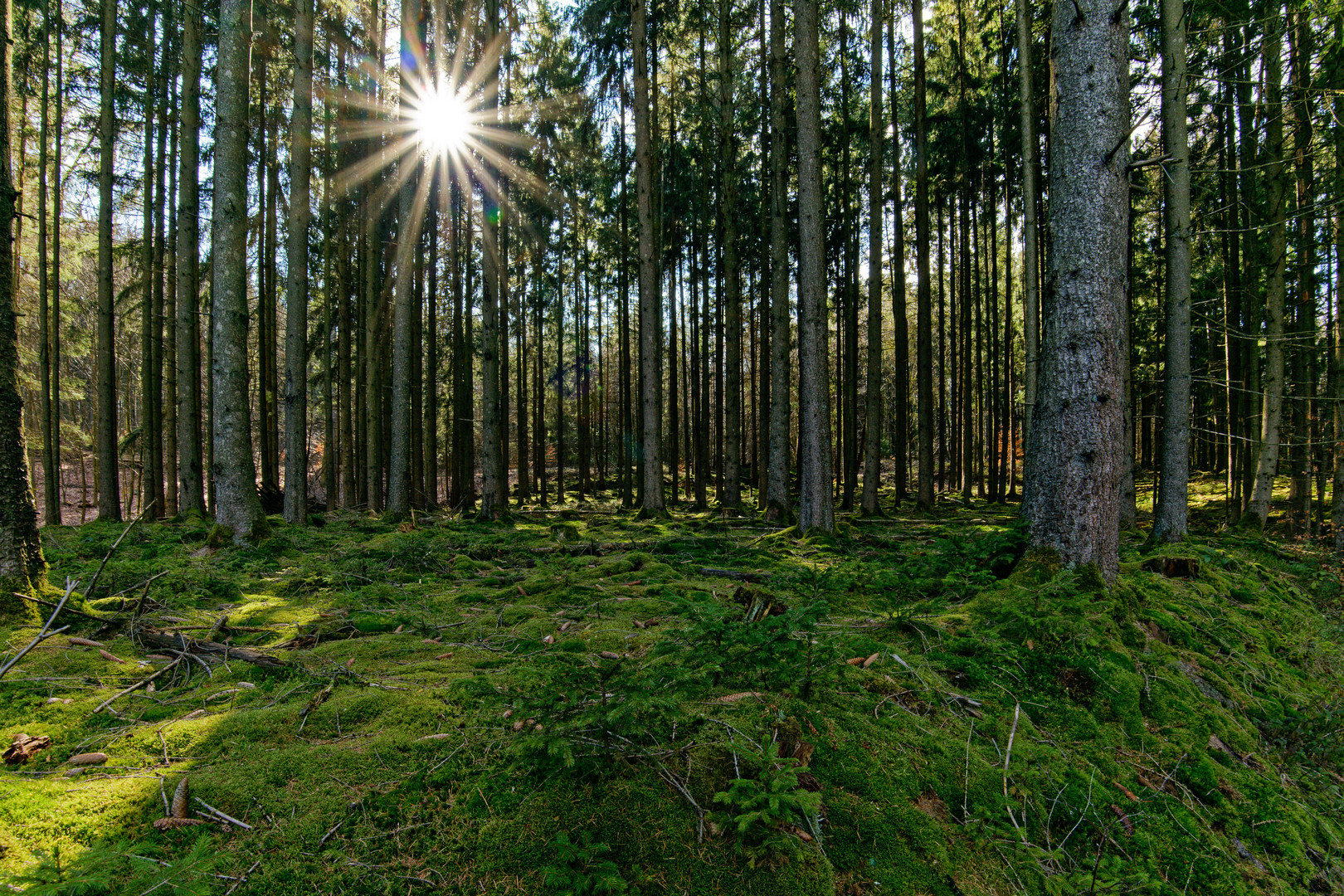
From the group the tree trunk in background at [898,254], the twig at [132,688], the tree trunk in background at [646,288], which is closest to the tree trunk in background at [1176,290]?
the tree trunk in background at [898,254]

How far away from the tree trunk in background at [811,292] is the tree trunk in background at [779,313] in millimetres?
1966

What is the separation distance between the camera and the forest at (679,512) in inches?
79.9

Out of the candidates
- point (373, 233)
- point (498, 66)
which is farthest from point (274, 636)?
point (498, 66)

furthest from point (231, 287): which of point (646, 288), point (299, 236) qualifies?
point (646, 288)

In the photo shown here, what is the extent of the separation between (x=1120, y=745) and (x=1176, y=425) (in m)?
6.60

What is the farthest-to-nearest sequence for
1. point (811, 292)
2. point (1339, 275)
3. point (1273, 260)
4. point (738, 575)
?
point (1273, 260)
point (1339, 275)
point (811, 292)
point (738, 575)

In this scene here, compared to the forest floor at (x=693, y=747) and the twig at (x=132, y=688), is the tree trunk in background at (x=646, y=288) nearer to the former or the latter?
the forest floor at (x=693, y=747)

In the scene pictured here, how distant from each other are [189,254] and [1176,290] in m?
15.5

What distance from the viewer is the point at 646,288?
12.5 metres

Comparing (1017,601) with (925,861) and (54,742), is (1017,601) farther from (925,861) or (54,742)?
(54,742)

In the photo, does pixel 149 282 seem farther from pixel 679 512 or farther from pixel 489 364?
pixel 679 512

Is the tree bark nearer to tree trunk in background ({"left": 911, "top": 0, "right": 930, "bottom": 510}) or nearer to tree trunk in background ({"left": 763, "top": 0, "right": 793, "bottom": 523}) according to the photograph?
tree trunk in background ({"left": 911, "top": 0, "right": 930, "bottom": 510})

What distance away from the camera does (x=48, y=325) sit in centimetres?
1375

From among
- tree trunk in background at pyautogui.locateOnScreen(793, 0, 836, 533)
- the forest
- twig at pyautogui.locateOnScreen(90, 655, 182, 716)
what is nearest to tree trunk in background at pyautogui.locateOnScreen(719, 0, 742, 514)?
the forest
